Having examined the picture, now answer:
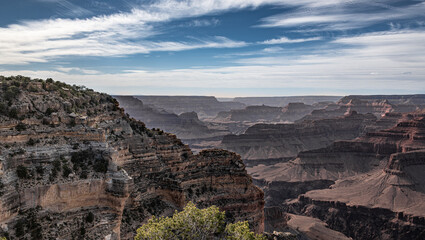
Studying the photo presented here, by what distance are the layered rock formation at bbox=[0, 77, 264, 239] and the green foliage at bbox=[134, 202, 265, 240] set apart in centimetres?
397

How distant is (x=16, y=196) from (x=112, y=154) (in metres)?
7.19

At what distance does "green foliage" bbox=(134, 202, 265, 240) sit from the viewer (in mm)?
20616

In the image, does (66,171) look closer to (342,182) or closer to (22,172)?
(22,172)

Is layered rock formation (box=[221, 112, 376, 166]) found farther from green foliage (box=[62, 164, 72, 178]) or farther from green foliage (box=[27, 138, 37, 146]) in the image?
green foliage (box=[27, 138, 37, 146])

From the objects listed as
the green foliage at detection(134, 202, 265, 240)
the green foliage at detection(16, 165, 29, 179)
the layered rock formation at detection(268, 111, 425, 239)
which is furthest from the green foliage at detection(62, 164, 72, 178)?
the layered rock formation at detection(268, 111, 425, 239)

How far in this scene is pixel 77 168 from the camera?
23062mm

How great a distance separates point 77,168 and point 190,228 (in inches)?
361

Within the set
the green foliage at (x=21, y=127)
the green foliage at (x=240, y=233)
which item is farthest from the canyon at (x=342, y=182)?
the green foliage at (x=21, y=127)

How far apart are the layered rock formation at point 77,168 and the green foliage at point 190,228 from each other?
13.0 feet

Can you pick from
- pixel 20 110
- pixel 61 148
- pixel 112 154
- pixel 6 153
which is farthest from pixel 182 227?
pixel 20 110

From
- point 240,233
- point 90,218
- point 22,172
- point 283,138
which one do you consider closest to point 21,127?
point 22,172

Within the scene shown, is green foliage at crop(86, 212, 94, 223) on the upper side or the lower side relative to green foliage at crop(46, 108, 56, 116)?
lower

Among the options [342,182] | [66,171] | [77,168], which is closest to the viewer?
[66,171]

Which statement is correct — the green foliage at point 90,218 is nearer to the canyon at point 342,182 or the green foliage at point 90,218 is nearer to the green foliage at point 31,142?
the green foliage at point 31,142
